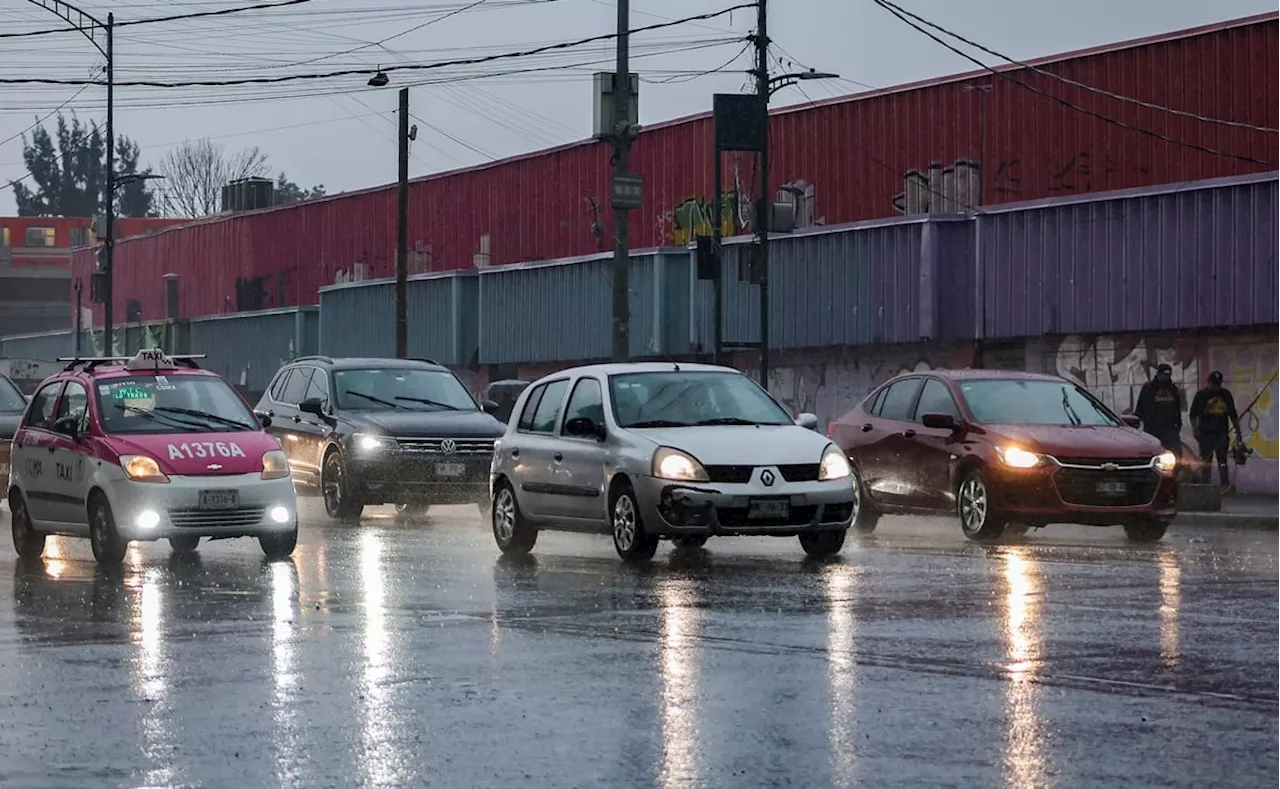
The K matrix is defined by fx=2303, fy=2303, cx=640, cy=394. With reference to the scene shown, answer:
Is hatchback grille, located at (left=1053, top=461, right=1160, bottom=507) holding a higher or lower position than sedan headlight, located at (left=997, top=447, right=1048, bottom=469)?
lower

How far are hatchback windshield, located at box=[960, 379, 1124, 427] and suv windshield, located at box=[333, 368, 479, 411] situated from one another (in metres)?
6.29

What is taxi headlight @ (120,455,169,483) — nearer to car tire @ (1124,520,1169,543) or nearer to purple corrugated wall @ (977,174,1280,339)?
car tire @ (1124,520,1169,543)

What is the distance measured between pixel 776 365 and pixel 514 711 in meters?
32.1

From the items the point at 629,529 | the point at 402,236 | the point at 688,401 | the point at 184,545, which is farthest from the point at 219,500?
the point at 402,236

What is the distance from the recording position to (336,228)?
64188 mm

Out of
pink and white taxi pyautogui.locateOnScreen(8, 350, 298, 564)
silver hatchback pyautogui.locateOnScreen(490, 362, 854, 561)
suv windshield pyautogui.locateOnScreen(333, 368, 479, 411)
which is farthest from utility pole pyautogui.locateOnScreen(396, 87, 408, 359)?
silver hatchback pyautogui.locateOnScreen(490, 362, 854, 561)

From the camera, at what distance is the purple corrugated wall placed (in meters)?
30.5

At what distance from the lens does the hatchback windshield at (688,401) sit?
17.8 m

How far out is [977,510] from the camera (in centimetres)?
2041

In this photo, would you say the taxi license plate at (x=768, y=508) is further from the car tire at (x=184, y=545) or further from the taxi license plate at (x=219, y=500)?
the car tire at (x=184, y=545)

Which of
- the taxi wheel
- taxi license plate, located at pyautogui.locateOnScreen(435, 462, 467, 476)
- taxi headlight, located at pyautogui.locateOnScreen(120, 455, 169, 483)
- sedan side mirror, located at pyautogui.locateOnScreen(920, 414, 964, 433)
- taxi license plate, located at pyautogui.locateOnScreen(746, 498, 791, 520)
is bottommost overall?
the taxi wheel

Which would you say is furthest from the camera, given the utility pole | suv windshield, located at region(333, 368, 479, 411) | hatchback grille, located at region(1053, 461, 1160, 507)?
the utility pole

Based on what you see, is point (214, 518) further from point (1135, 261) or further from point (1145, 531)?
point (1135, 261)

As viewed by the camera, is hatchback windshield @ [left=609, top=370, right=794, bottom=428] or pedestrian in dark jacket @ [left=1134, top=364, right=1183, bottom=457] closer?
hatchback windshield @ [left=609, top=370, right=794, bottom=428]
